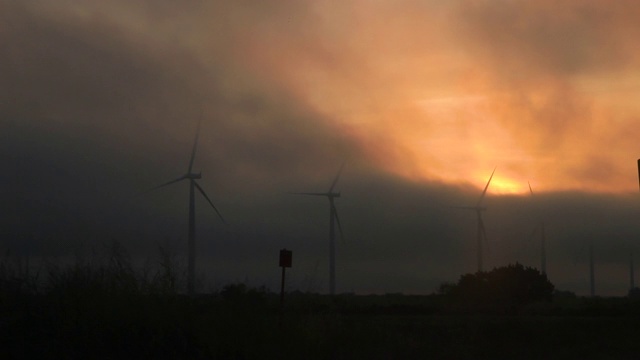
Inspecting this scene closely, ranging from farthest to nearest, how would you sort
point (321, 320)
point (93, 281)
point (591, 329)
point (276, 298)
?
point (591, 329) → point (276, 298) → point (321, 320) → point (93, 281)

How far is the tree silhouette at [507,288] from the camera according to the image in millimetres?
64188

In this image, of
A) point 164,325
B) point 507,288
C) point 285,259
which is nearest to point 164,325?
point 164,325

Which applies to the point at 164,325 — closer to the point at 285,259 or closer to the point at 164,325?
the point at 164,325

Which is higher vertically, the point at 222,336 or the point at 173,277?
the point at 173,277

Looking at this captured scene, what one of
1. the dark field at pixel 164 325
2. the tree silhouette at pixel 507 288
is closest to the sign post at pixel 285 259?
the dark field at pixel 164 325

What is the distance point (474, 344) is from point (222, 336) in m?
11.1

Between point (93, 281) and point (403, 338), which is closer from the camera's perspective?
point (93, 281)

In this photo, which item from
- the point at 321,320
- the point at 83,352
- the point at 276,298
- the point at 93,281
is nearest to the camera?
the point at 83,352

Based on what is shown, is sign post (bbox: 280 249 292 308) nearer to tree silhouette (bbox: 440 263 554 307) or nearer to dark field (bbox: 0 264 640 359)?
dark field (bbox: 0 264 640 359)

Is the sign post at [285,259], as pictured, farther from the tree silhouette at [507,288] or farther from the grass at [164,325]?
the tree silhouette at [507,288]

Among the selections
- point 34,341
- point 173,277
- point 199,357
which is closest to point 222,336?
point 199,357

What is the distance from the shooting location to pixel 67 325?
21.1 metres

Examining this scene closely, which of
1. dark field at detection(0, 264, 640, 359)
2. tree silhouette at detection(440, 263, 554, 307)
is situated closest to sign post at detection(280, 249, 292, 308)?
dark field at detection(0, 264, 640, 359)

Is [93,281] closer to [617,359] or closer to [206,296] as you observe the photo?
[206,296]
